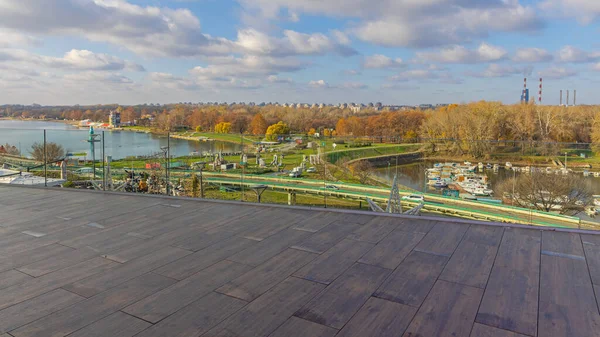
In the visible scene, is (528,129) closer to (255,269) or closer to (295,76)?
(255,269)

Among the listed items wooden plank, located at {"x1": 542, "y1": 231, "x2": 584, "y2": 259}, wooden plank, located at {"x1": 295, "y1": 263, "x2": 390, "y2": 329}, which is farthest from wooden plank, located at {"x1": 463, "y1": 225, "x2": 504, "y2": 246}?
wooden plank, located at {"x1": 295, "y1": 263, "x2": 390, "y2": 329}

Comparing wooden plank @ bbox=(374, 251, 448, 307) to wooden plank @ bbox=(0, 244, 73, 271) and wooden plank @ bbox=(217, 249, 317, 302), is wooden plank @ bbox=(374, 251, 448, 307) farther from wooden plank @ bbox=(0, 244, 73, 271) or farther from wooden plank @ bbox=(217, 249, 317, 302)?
wooden plank @ bbox=(0, 244, 73, 271)

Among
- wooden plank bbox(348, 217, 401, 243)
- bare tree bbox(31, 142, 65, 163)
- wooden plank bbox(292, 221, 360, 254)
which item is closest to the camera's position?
wooden plank bbox(292, 221, 360, 254)

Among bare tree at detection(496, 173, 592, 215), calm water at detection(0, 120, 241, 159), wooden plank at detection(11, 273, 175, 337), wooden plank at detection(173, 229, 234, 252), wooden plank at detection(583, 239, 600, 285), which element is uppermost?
calm water at detection(0, 120, 241, 159)

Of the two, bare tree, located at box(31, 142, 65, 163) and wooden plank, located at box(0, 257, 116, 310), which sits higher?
bare tree, located at box(31, 142, 65, 163)

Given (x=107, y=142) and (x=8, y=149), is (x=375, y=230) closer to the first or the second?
(x=107, y=142)

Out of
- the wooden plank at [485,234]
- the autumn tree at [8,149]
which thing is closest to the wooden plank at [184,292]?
the wooden plank at [485,234]

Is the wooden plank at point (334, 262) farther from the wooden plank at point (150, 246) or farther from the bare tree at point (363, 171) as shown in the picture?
the bare tree at point (363, 171)
